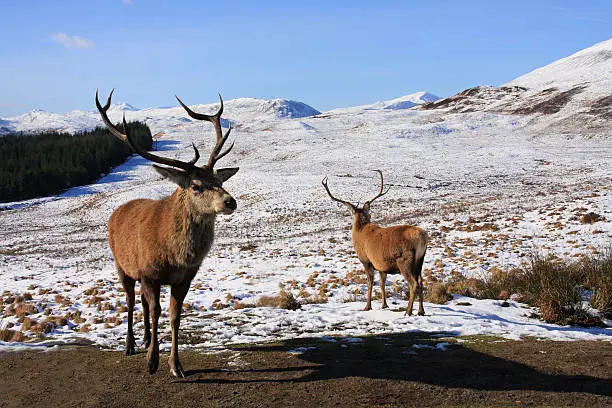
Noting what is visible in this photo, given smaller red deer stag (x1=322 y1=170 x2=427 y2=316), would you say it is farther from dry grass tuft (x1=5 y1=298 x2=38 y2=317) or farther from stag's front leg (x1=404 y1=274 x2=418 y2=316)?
dry grass tuft (x1=5 y1=298 x2=38 y2=317)

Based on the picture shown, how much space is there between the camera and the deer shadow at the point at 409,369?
19.2 ft

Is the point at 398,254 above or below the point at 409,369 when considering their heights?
above

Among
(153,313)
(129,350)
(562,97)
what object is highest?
(562,97)

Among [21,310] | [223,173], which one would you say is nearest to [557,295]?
[223,173]

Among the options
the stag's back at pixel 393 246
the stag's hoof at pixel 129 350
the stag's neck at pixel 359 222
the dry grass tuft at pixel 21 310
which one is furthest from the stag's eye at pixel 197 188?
the dry grass tuft at pixel 21 310

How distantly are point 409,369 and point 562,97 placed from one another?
89.3 m

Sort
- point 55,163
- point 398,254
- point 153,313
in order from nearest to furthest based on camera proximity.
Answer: point 153,313
point 398,254
point 55,163

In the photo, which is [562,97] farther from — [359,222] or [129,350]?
[129,350]

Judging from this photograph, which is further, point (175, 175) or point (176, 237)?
point (175, 175)

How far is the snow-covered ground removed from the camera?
962 centimetres

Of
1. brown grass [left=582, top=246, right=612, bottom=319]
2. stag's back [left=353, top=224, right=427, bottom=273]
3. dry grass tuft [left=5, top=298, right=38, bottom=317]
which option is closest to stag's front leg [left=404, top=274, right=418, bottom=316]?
stag's back [left=353, top=224, right=427, bottom=273]

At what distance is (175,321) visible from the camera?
6496 mm

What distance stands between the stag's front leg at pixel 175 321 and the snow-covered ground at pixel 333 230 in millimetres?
1621

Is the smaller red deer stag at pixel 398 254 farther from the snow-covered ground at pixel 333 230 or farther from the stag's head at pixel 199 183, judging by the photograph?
the stag's head at pixel 199 183
